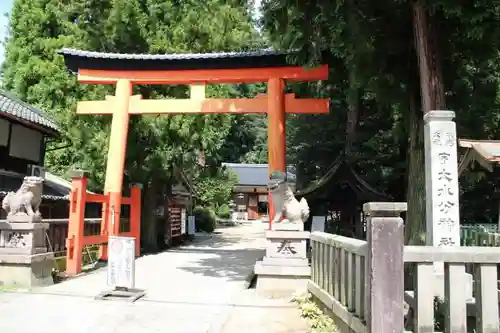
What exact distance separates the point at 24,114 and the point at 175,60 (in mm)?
4865

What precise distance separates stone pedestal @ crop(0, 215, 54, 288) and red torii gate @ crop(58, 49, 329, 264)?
3.69 meters

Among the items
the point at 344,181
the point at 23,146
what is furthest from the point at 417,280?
the point at 23,146

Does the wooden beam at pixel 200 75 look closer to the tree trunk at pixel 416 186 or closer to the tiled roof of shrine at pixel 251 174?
the tree trunk at pixel 416 186

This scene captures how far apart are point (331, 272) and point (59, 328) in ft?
12.2

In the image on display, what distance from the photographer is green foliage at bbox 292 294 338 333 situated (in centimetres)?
601

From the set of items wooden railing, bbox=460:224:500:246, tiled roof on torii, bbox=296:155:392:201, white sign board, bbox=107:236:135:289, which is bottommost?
white sign board, bbox=107:236:135:289

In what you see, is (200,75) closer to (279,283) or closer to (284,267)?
(284,267)

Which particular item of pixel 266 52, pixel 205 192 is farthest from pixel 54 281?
pixel 205 192

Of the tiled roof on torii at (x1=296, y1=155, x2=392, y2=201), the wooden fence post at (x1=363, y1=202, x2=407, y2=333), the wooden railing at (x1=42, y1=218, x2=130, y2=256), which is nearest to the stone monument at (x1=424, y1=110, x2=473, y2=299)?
the wooden fence post at (x1=363, y1=202, x2=407, y2=333)

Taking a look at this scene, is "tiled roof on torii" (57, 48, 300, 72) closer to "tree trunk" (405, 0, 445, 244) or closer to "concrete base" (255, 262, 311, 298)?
"tree trunk" (405, 0, 445, 244)

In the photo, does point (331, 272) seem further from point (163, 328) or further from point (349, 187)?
point (349, 187)

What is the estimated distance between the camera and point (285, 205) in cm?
931

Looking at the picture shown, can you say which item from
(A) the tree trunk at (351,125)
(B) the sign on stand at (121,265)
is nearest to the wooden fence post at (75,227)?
(B) the sign on stand at (121,265)

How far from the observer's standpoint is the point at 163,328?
6.50 meters
